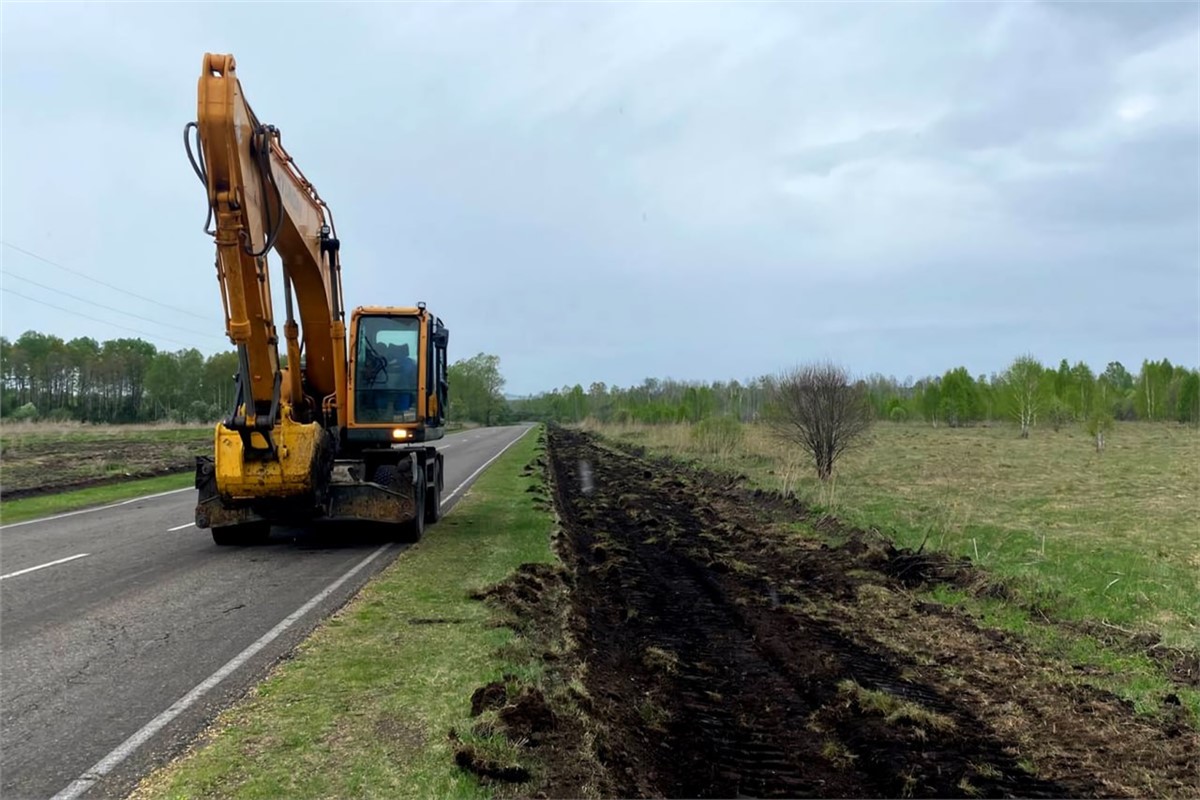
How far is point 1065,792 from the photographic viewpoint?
491cm

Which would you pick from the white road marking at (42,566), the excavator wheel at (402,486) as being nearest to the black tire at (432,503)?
the excavator wheel at (402,486)

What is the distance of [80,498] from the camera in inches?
766

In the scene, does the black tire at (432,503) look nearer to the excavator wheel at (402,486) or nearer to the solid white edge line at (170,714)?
the excavator wheel at (402,486)

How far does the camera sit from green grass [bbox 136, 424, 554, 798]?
14.2 ft

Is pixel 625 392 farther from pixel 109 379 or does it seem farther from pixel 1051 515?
pixel 1051 515

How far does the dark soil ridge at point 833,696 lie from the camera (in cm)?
505

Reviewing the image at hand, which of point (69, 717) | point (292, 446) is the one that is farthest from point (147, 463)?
point (69, 717)

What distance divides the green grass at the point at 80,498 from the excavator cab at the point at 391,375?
329 inches

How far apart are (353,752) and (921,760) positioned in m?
3.64

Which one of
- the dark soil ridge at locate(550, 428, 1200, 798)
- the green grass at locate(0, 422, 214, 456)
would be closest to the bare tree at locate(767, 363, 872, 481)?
the dark soil ridge at locate(550, 428, 1200, 798)

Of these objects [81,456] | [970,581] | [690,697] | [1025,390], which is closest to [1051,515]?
[970,581]

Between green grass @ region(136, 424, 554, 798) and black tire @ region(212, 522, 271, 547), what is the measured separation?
136 inches

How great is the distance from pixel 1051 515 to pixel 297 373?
43.6 ft

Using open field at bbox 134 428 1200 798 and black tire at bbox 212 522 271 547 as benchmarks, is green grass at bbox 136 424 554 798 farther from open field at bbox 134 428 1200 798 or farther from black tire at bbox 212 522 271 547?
black tire at bbox 212 522 271 547
